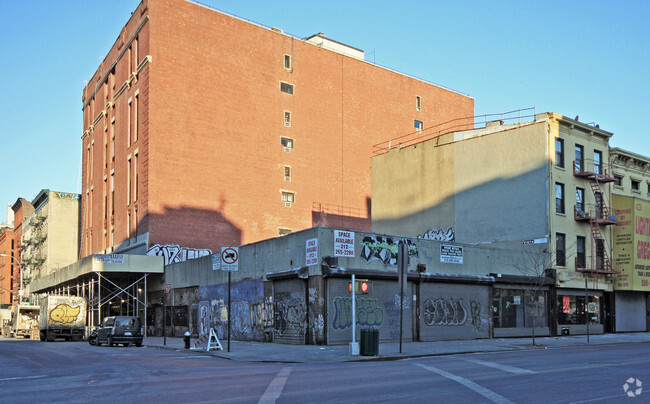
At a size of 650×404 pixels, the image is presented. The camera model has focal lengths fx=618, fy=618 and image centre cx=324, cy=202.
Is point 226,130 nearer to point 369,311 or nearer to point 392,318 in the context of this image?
point 392,318

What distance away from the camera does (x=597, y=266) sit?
4062 centimetres

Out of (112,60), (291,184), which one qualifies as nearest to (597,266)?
(291,184)

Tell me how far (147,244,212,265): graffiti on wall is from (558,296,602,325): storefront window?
26.5m

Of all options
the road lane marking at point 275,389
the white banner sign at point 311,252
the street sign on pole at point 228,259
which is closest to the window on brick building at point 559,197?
the white banner sign at point 311,252

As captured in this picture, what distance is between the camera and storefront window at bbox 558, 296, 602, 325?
125 feet

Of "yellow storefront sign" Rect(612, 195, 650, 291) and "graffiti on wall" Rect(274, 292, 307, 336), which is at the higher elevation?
"yellow storefront sign" Rect(612, 195, 650, 291)

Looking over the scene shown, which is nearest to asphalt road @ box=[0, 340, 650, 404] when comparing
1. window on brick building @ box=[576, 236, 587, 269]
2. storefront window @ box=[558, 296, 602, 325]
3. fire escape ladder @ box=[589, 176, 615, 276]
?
storefront window @ box=[558, 296, 602, 325]

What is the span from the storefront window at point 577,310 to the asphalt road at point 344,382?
19230 millimetres

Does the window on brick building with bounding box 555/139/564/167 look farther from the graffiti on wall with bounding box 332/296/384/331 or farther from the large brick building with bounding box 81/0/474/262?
the large brick building with bounding box 81/0/474/262

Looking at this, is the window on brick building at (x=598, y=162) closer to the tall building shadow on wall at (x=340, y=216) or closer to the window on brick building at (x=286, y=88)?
the tall building shadow on wall at (x=340, y=216)

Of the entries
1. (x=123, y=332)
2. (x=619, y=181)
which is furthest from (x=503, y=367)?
(x=619, y=181)

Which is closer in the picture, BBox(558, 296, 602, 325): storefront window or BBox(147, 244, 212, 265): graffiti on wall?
BBox(558, 296, 602, 325): storefront window

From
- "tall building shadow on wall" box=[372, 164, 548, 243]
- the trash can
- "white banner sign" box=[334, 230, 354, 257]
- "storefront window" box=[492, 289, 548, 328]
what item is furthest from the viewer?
"tall building shadow on wall" box=[372, 164, 548, 243]

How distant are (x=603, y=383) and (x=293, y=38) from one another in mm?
49905
